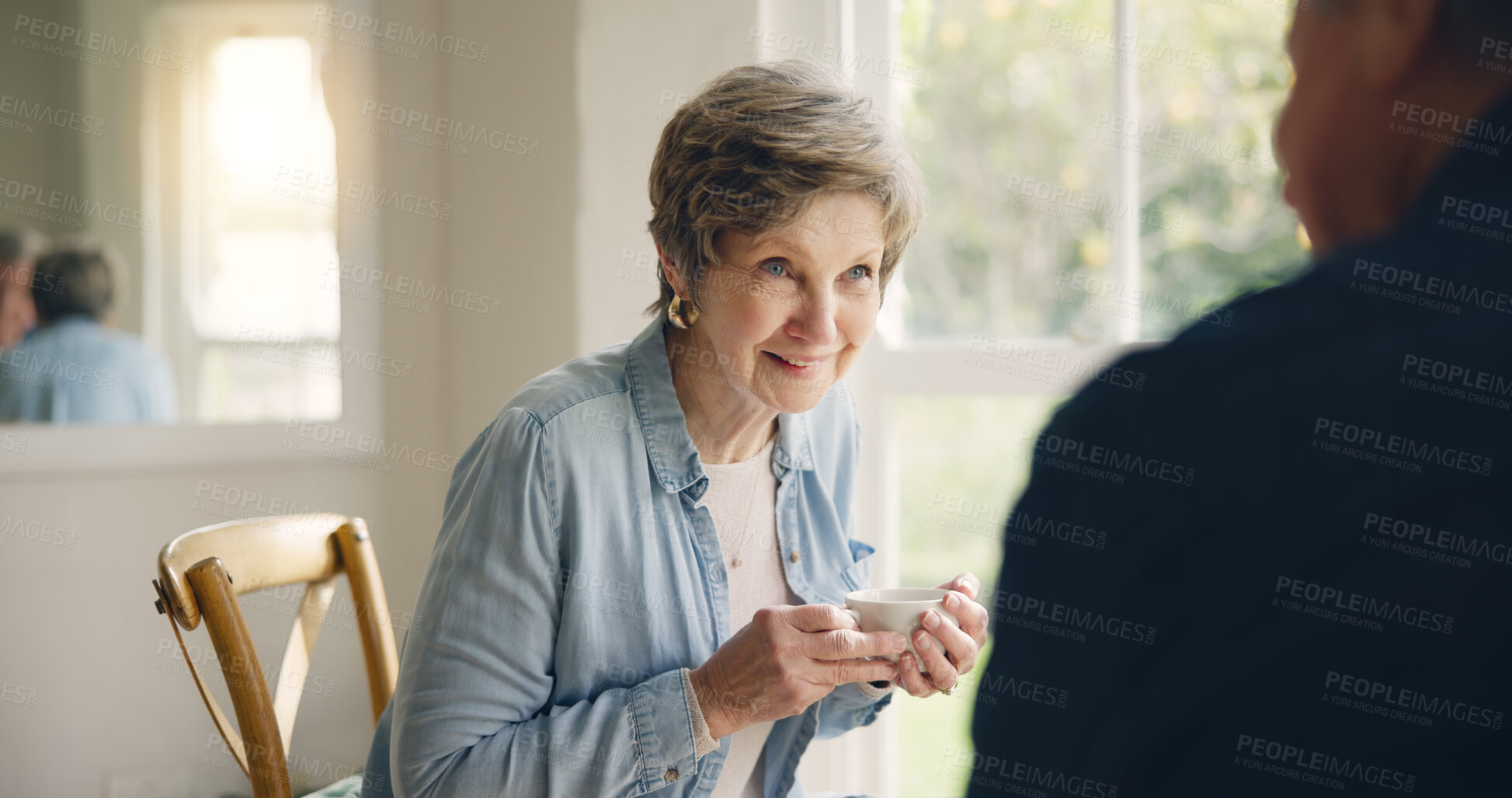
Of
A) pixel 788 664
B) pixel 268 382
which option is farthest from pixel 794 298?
pixel 268 382

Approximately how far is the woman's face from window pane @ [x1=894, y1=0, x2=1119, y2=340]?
812mm

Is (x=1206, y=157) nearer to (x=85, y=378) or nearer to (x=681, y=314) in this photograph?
(x=681, y=314)

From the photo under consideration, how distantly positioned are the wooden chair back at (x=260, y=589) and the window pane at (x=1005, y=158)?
113cm

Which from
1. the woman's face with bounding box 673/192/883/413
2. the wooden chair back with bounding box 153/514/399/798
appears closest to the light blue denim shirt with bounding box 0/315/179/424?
the wooden chair back with bounding box 153/514/399/798

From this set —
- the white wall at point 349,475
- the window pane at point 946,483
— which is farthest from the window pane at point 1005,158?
the white wall at point 349,475

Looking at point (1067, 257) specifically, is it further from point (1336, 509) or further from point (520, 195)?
point (1336, 509)

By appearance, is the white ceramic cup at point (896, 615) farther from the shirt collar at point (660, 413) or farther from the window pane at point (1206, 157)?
the window pane at point (1206, 157)

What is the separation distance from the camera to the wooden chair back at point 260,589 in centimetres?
125

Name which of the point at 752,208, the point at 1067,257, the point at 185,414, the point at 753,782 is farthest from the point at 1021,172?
the point at 185,414

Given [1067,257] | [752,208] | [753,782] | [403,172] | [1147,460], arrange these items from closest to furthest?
[1147,460] → [752,208] → [753,782] → [1067,257] → [403,172]

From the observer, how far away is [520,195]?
215 cm

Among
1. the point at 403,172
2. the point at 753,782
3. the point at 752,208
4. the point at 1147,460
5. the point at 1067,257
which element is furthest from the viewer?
the point at 403,172

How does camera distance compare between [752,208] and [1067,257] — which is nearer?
[752,208]

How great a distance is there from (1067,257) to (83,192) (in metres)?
2.01
